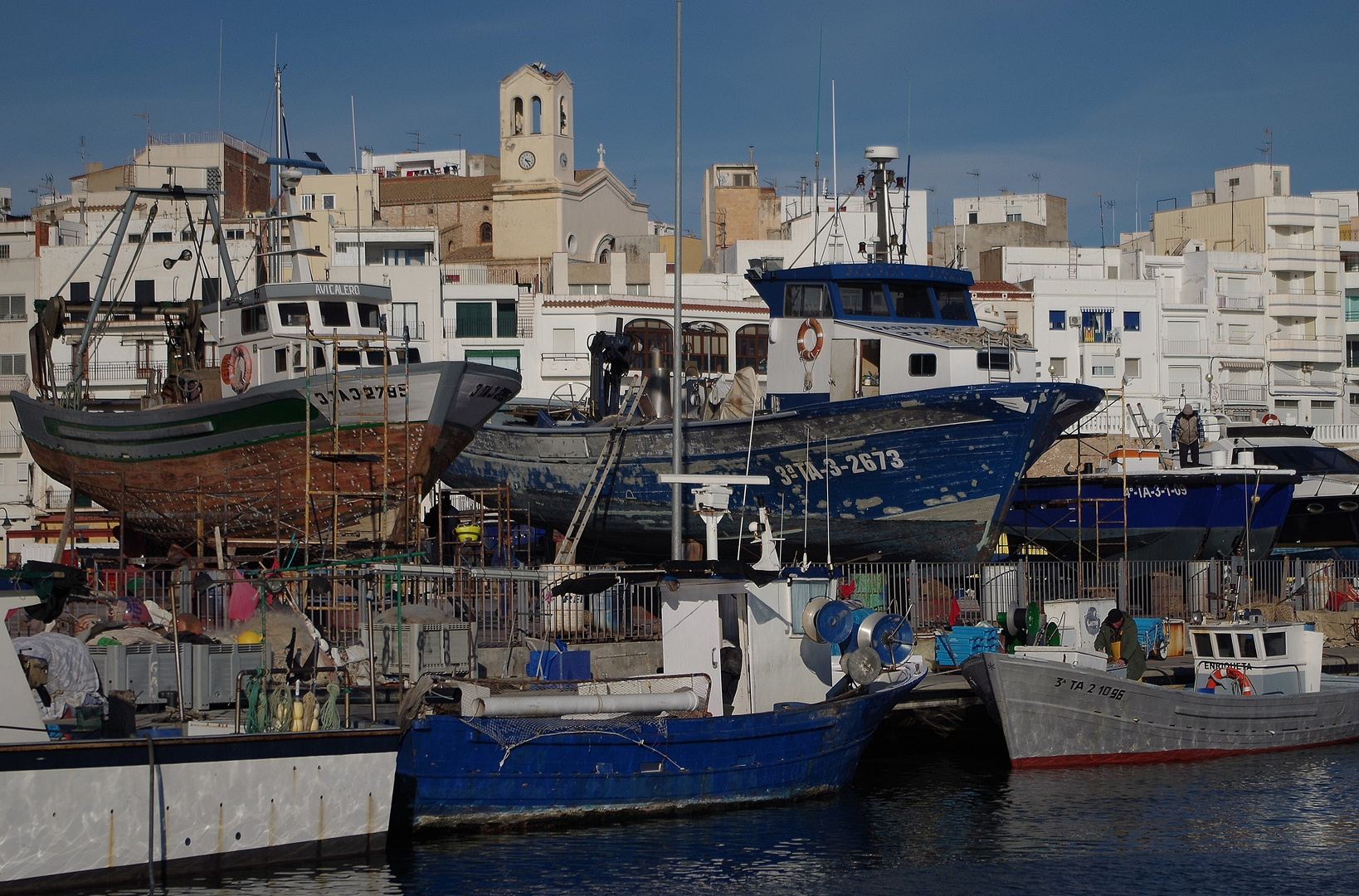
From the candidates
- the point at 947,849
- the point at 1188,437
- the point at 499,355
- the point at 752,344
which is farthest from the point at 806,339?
the point at 499,355

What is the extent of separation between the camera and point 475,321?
1800 inches

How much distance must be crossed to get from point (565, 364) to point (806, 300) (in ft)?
55.3

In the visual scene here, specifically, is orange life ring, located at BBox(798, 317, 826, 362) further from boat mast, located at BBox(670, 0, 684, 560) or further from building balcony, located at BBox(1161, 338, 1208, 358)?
building balcony, located at BBox(1161, 338, 1208, 358)

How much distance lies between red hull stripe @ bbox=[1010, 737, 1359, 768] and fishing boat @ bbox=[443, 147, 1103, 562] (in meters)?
5.99

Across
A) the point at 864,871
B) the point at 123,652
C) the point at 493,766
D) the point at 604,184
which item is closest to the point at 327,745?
the point at 493,766

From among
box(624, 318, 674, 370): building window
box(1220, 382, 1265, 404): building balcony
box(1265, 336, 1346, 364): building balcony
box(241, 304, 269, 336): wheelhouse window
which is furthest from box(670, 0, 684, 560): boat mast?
box(1265, 336, 1346, 364): building balcony

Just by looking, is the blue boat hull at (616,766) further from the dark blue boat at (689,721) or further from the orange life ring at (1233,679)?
the orange life ring at (1233,679)

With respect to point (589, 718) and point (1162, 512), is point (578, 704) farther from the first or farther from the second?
point (1162, 512)

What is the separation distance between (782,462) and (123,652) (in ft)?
43.0

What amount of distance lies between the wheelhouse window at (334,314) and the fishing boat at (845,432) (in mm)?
4167

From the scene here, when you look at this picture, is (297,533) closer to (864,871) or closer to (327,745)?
(327,745)

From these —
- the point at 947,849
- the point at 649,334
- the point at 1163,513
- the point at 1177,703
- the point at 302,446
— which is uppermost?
the point at 649,334

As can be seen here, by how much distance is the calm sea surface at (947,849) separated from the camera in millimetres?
13742

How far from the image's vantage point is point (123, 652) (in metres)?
Answer: 16.5
